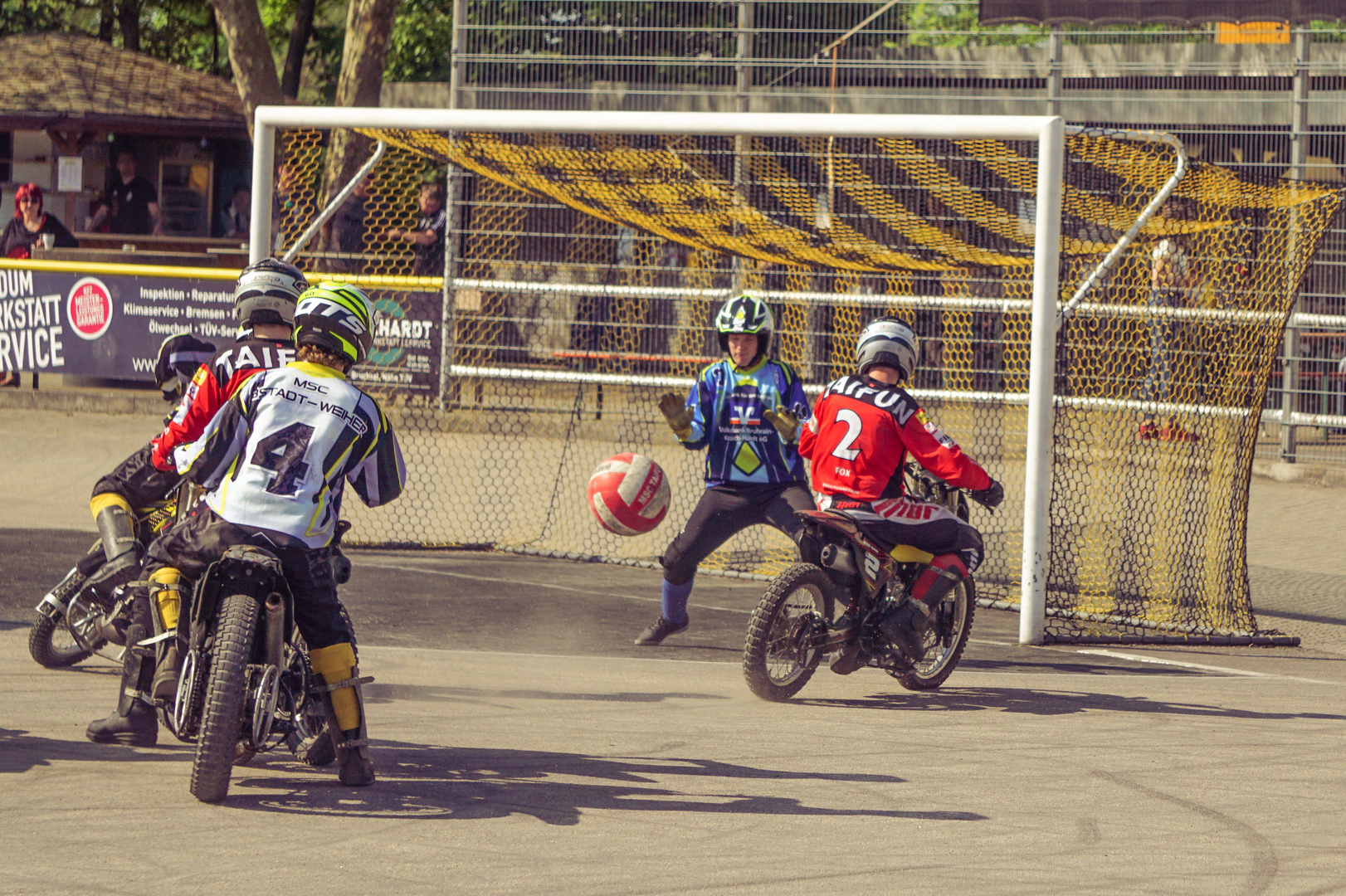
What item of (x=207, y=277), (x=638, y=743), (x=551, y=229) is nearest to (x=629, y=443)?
(x=551, y=229)

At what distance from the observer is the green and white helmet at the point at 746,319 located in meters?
8.88

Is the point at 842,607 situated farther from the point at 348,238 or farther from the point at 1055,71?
the point at 1055,71

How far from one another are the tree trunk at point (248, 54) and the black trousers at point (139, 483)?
1447cm

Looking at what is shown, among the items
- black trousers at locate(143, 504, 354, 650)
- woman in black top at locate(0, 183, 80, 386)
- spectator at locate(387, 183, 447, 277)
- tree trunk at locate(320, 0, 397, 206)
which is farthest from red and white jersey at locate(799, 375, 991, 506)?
tree trunk at locate(320, 0, 397, 206)

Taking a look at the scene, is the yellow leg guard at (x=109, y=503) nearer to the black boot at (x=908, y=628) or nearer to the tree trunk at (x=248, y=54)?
the black boot at (x=908, y=628)

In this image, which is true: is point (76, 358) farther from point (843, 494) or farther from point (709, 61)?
point (843, 494)

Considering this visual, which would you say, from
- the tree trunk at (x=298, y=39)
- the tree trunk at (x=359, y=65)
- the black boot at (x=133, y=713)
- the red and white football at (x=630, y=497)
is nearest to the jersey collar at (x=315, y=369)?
the black boot at (x=133, y=713)

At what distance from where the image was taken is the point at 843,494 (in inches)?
314

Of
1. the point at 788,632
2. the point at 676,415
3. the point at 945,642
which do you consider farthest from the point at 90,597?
the point at 945,642

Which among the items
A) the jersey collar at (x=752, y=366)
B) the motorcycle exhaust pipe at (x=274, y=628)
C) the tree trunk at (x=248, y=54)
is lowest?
the motorcycle exhaust pipe at (x=274, y=628)

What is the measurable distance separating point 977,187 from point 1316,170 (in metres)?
4.73

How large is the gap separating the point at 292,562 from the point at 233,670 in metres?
0.45

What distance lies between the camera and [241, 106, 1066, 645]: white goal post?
9.31 meters

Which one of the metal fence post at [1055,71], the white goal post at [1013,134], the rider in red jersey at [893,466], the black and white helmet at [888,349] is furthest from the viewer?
the metal fence post at [1055,71]
